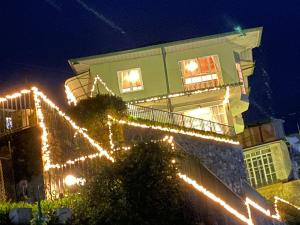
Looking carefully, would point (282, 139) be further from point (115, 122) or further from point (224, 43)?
point (115, 122)

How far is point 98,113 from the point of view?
2138 centimetres

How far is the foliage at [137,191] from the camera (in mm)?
13547

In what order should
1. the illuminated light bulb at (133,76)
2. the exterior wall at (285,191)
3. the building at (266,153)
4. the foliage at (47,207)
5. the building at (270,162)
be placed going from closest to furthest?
the foliage at (47,207) < the illuminated light bulb at (133,76) < the exterior wall at (285,191) < the building at (270,162) < the building at (266,153)

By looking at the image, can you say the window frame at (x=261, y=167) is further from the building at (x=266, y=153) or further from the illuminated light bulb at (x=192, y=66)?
the illuminated light bulb at (x=192, y=66)

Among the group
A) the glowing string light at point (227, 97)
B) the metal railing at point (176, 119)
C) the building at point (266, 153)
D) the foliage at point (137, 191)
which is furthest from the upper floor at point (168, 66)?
the foliage at point (137, 191)

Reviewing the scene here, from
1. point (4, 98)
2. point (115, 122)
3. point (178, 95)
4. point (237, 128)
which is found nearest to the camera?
point (4, 98)

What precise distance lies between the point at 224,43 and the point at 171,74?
3.49m

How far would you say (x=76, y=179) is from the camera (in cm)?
1712

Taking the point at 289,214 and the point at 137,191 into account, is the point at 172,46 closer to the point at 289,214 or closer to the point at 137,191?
the point at 289,214

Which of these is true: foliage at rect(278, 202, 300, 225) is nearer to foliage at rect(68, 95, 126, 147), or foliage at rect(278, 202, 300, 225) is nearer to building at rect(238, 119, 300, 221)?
building at rect(238, 119, 300, 221)

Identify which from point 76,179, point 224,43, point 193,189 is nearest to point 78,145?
point 76,179

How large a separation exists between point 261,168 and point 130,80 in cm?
1122

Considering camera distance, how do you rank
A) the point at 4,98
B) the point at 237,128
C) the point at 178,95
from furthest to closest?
the point at 237,128
the point at 178,95
the point at 4,98

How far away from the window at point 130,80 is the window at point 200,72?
8.26ft
